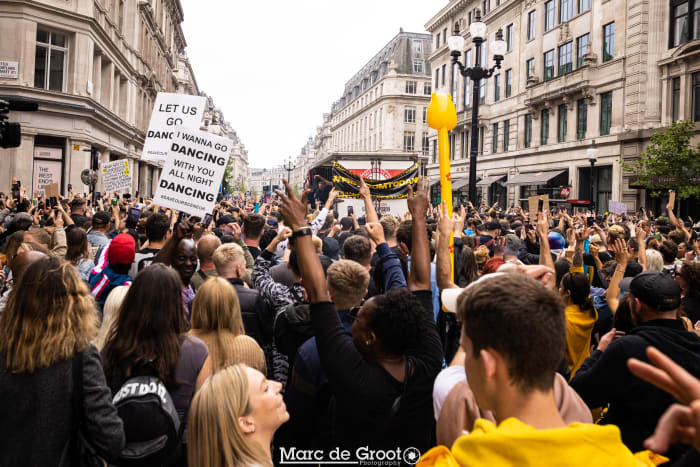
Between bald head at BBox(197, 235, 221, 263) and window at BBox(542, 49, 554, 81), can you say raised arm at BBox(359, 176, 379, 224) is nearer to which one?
bald head at BBox(197, 235, 221, 263)

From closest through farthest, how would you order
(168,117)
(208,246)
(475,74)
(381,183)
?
(208,246), (168,117), (475,74), (381,183)

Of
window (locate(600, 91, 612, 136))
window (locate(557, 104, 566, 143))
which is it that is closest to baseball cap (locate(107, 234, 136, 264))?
window (locate(600, 91, 612, 136))

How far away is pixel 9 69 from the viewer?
76.4 ft

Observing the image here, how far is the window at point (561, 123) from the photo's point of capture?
3519 cm

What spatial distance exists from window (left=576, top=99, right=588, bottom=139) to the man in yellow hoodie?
1372 inches

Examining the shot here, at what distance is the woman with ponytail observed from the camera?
457 centimetres

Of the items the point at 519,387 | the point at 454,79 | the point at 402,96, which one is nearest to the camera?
the point at 519,387

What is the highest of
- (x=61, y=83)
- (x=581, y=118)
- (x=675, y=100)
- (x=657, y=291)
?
(x=581, y=118)

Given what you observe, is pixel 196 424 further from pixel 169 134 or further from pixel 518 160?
pixel 518 160

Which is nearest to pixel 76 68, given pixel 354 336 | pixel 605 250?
pixel 605 250

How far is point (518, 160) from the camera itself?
40000 millimetres

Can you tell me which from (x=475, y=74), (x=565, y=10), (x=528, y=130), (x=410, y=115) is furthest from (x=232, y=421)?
(x=410, y=115)

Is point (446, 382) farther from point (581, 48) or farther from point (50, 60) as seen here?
point (581, 48)

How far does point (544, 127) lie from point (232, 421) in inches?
1528
